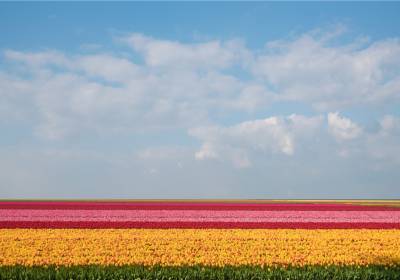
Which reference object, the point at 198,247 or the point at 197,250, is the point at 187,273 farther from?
the point at 198,247

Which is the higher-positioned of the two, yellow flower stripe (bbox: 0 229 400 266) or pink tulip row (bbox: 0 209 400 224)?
pink tulip row (bbox: 0 209 400 224)

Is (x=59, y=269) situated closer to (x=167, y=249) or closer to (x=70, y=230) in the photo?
(x=167, y=249)

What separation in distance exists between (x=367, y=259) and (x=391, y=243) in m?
4.48

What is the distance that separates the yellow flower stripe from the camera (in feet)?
52.4

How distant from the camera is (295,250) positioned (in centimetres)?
1820

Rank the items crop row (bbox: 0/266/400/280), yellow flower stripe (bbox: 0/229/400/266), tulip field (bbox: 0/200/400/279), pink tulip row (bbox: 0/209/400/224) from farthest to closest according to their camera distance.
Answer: pink tulip row (bbox: 0/209/400/224) → yellow flower stripe (bbox: 0/229/400/266) → tulip field (bbox: 0/200/400/279) → crop row (bbox: 0/266/400/280)

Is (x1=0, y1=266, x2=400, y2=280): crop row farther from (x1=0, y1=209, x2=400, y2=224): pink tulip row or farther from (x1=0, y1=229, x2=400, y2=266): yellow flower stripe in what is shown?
(x1=0, y1=209, x2=400, y2=224): pink tulip row

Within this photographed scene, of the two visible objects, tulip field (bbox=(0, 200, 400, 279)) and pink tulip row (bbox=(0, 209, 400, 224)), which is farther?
pink tulip row (bbox=(0, 209, 400, 224))

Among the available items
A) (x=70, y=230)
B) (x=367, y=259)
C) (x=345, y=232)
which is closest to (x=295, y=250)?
(x=367, y=259)

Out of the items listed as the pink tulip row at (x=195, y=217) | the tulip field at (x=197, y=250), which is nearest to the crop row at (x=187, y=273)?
the tulip field at (x=197, y=250)

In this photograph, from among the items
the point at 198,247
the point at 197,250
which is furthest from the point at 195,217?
the point at 197,250

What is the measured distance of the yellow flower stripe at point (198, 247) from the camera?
629 inches

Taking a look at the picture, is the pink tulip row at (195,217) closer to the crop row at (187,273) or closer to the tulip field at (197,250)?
the tulip field at (197,250)

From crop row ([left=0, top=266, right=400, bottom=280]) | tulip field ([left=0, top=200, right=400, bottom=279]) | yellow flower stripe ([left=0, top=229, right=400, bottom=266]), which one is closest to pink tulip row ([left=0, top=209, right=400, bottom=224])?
tulip field ([left=0, top=200, right=400, bottom=279])
